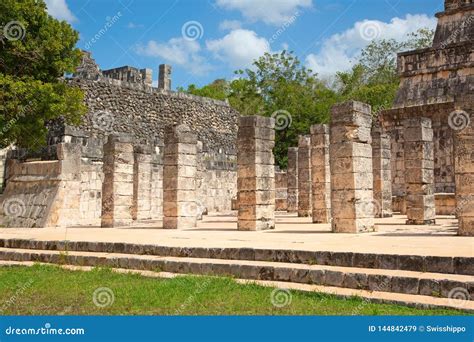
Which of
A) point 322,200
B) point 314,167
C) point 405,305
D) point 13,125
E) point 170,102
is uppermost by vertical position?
point 170,102

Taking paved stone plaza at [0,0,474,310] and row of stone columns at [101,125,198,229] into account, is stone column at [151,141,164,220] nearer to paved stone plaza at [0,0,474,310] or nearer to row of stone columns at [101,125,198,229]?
paved stone plaza at [0,0,474,310]

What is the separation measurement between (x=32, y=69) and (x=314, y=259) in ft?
35.2

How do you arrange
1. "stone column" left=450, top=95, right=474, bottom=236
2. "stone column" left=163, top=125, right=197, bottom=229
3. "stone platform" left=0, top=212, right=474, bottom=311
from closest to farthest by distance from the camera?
"stone platform" left=0, top=212, right=474, bottom=311 < "stone column" left=450, top=95, right=474, bottom=236 < "stone column" left=163, top=125, right=197, bottom=229

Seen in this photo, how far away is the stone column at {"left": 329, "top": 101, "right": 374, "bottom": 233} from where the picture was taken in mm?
11469

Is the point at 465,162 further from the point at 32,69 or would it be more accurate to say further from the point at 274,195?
the point at 32,69

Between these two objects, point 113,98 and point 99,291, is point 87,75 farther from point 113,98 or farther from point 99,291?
point 99,291

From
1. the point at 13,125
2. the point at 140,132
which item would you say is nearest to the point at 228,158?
the point at 140,132

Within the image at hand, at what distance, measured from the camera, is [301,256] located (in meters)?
7.64

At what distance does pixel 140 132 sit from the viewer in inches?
1073

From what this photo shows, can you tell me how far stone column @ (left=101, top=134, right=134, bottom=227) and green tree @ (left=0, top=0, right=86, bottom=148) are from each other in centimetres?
173

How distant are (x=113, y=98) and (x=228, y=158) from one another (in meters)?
6.28

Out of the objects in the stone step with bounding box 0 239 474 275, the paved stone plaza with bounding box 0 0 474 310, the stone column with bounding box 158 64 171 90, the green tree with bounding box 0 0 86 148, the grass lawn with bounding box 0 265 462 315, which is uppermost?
the stone column with bounding box 158 64 171 90

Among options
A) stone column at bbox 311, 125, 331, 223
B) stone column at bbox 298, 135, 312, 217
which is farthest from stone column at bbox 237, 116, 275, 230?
stone column at bbox 298, 135, 312, 217

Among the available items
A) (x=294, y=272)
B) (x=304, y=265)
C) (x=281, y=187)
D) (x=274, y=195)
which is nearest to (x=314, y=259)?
(x=304, y=265)
